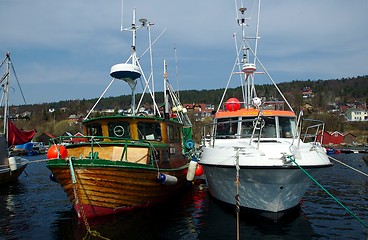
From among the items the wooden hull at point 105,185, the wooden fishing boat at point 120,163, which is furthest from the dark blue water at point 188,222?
the wooden fishing boat at point 120,163

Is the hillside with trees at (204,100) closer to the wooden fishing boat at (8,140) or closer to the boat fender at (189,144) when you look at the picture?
the wooden fishing boat at (8,140)

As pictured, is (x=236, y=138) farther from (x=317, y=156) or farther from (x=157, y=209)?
(x=157, y=209)

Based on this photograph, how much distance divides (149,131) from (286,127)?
5.27 metres

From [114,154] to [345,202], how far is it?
10.3 meters

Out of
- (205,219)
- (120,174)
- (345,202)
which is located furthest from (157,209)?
(345,202)

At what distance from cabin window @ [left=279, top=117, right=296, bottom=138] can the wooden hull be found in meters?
4.80

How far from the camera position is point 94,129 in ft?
43.7

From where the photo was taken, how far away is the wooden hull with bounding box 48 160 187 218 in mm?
9953

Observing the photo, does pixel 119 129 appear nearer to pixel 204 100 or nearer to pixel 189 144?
pixel 189 144

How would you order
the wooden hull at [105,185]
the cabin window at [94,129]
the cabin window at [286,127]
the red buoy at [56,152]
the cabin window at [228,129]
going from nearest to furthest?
1. the wooden hull at [105,185]
2. the red buoy at [56,152]
3. the cabin window at [286,127]
4. the cabin window at [228,129]
5. the cabin window at [94,129]

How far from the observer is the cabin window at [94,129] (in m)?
13.1

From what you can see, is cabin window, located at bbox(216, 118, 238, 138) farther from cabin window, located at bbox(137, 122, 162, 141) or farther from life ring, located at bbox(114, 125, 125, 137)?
life ring, located at bbox(114, 125, 125, 137)

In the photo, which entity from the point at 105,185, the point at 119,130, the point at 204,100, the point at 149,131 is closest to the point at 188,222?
the point at 105,185

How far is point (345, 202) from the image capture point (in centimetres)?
1446
